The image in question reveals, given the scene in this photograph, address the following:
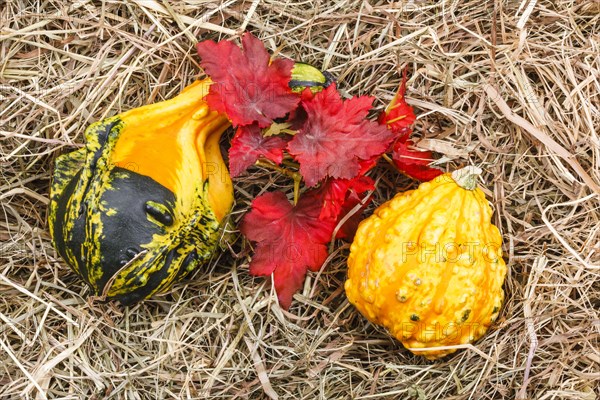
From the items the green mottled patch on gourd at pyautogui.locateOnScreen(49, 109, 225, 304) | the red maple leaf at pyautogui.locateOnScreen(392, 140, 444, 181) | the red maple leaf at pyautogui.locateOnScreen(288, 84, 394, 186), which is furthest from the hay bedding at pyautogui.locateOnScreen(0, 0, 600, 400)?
the red maple leaf at pyautogui.locateOnScreen(288, 84, 394, 186)

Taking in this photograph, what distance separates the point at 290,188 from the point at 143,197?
686 mm

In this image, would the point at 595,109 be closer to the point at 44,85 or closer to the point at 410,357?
the point at 410,357

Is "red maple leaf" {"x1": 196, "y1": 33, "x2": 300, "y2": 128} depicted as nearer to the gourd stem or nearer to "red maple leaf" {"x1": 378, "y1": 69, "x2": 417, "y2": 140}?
"red maple leaf" {"x1": 378, "y1": 69, "x2": 417, "y2": 140}

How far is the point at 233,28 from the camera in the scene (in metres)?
3.13

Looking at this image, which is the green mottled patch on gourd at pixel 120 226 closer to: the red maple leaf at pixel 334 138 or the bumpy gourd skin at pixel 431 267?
the red maple leaf at pixel 334 138

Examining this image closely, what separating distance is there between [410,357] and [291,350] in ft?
1.65

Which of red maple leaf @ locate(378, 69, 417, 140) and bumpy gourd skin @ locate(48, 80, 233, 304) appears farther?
red maple leaf @ locate(378, 69, 417, 140)

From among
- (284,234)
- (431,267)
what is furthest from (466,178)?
(284,234)

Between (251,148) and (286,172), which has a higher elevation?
(251,148)

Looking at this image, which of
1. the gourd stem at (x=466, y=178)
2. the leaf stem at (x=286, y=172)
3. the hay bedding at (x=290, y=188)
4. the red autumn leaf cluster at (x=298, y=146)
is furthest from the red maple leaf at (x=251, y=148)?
the gourd stem at (x=466, y=178)

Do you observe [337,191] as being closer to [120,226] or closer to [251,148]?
[251,148]

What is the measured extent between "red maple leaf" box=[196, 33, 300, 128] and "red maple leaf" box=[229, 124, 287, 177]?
0.14 ft

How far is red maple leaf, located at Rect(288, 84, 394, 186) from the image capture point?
2668mm

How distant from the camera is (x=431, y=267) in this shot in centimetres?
266
